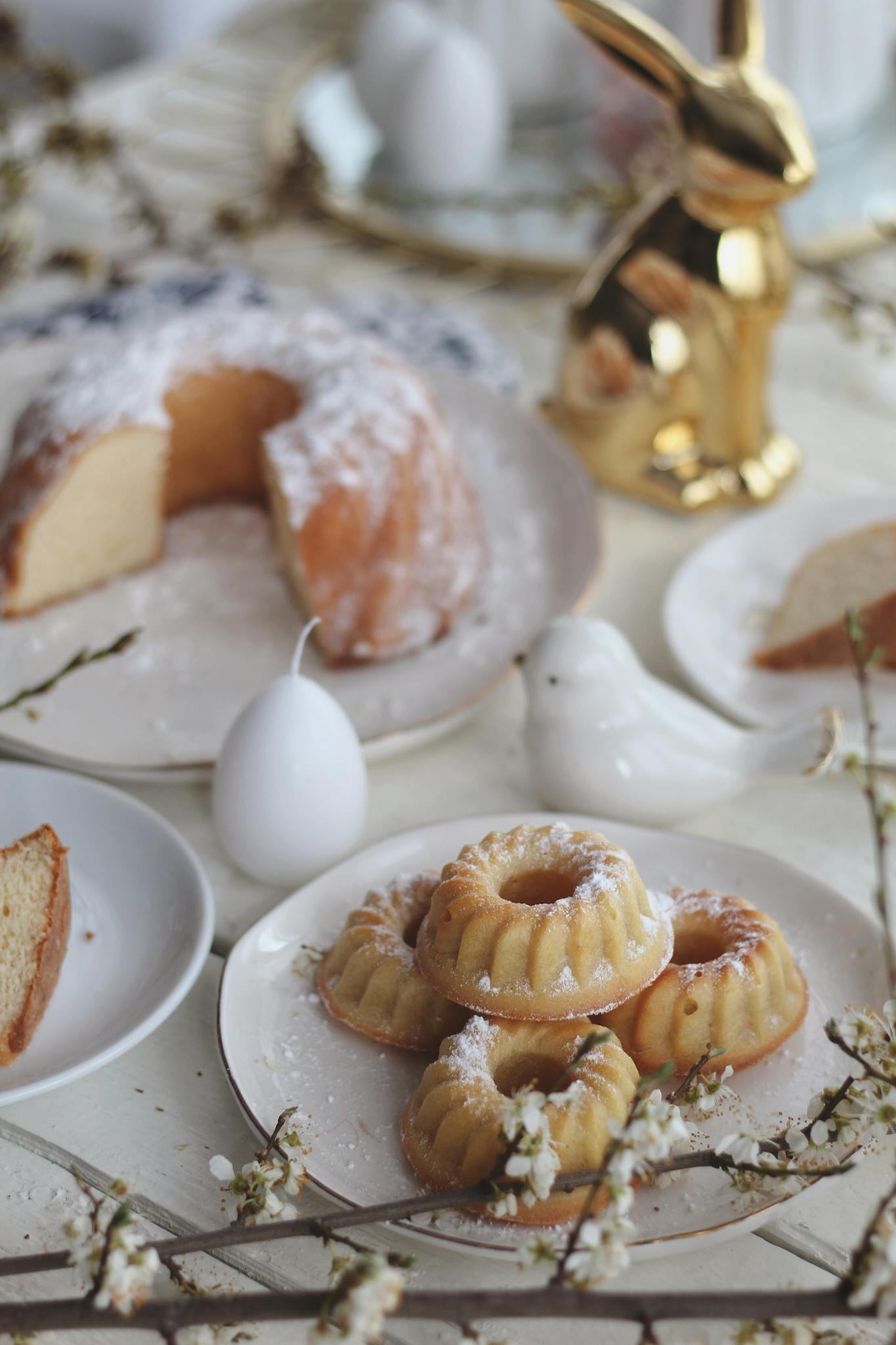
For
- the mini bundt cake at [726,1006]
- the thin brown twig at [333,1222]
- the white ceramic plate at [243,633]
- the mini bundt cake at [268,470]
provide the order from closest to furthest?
the thin brown twig at [333,1222] → the mini bundt cake at [726,1006] → the white ceramic plate at [243,633] → the mini bundt cake at [268,470]

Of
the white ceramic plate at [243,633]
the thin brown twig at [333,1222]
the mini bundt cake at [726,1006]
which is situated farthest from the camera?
the white ceramic plate at [243,633]

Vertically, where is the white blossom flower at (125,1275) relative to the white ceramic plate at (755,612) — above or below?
above

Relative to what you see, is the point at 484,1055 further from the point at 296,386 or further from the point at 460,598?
the point at 296,386

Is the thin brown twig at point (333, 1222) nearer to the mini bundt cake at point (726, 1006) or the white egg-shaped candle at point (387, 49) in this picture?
the mini bundt cake at point (726, 1006)

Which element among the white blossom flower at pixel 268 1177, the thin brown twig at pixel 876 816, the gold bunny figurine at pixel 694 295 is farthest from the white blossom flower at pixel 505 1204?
the gold bunny figurine at pixel 694 295

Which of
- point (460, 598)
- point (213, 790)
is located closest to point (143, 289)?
point (460, 598)

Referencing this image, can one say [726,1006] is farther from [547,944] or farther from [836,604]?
[836,604]

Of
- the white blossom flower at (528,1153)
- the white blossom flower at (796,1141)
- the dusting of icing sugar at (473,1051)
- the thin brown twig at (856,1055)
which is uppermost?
the thin brown twig at (856,1055)

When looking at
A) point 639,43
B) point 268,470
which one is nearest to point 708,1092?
point 268,470
